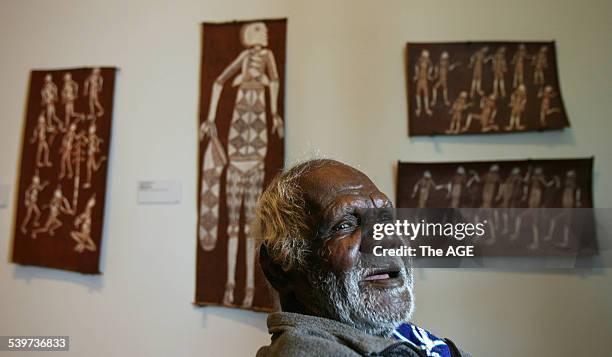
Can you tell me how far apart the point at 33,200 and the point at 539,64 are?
2.06 m

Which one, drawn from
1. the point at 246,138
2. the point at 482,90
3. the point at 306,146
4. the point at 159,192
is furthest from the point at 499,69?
the point at 159,192

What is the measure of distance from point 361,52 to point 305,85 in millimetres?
257

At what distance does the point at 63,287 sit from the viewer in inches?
72.0

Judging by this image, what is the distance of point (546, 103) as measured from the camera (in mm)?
1698

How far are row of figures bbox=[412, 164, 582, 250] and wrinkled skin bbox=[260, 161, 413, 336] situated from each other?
2.80 ft

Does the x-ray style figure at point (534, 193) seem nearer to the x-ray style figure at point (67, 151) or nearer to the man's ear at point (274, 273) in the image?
the man's ear at point (274, 273)

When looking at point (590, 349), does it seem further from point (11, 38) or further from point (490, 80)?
point (11, 38)

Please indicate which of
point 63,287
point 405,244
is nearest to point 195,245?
point 63,287

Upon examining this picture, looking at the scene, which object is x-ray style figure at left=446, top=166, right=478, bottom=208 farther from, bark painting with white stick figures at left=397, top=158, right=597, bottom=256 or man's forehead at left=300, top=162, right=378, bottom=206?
man's forehead at left=300, top=162, right=378, bottom=206

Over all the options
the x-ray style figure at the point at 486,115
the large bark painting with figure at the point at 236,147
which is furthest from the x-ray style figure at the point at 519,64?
the large bark painting with figure at the point at 236,147

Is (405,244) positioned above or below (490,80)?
below

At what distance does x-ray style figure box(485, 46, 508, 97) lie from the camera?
174 cm

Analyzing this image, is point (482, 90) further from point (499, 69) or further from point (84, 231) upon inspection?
point (84, 231)

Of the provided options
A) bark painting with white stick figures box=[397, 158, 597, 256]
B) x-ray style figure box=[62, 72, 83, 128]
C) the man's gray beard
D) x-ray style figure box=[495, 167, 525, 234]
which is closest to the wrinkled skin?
the man's gray beard
